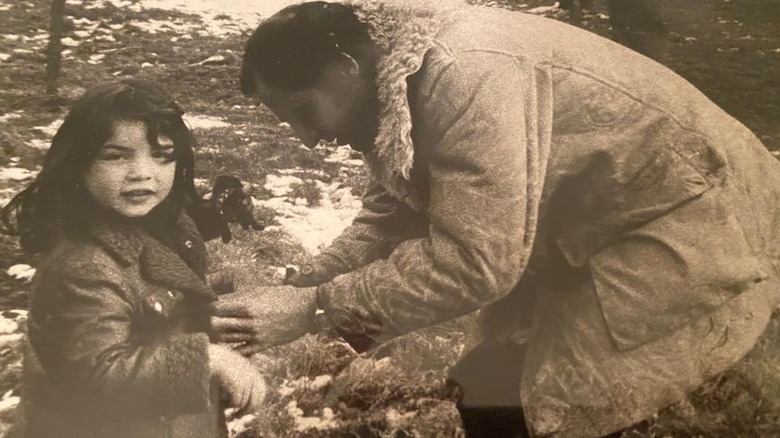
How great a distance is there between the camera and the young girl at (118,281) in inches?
103

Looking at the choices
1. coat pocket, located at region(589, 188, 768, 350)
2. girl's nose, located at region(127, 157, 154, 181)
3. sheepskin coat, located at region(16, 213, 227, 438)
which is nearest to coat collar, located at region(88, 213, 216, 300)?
sheepskin coat, located at region(16, 213, 227, 438)

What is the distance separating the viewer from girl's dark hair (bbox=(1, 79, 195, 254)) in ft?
8.59

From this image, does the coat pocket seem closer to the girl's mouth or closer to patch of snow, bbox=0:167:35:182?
the girl's mouth

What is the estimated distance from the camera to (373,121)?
266cm

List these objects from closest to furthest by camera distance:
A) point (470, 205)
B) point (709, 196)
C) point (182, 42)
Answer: point (470, 205) → point (709, 196) → point (182, 42)

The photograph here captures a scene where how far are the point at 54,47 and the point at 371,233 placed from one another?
135 centimetres

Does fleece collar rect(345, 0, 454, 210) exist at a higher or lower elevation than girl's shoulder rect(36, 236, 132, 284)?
higher

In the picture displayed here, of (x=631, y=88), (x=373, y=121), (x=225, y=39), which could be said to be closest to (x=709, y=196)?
(x=631, y=88)

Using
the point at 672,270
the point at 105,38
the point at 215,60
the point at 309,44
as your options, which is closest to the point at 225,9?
the point at 215,60

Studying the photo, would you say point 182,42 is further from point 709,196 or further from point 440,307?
point 709,196

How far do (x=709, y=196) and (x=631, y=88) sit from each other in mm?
479

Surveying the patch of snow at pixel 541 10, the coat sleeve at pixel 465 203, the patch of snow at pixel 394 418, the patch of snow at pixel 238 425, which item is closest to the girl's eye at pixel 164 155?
the coat sleeve at pixel 465 203

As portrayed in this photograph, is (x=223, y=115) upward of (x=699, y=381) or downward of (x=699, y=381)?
upward

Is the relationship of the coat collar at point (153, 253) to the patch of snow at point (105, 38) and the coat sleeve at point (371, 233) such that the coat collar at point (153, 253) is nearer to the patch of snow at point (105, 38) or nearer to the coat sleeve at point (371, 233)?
the coat sleeve at point (371, 233)
